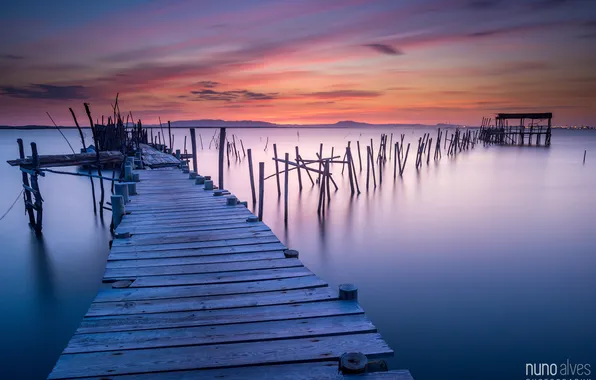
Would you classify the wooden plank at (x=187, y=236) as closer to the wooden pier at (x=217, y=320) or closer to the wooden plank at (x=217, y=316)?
the wooden pier at (x=217, y=320)

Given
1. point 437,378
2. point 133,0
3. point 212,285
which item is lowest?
point 437,378

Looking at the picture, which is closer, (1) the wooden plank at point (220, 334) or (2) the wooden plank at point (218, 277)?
(1) the wooden plank at point (220, 334)

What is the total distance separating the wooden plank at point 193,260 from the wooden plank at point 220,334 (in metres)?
1.73

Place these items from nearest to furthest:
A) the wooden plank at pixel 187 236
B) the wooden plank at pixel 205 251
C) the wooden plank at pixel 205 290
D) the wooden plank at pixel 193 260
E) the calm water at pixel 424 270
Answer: the wooden plank at pixel 205 290 → the wooden plank at pixel 193 260 → the wooden plank at pixel 205 251 → the wooden plank at pixel 187 236 → the calm water at pixel 424 270

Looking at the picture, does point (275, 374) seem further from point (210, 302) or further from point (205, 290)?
point (205, 290)

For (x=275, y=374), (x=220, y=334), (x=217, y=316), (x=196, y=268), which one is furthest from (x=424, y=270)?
(x=275, y=374)

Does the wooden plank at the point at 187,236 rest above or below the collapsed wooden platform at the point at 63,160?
below

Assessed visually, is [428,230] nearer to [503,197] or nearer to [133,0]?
[503,197]

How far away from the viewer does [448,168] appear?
30.3m

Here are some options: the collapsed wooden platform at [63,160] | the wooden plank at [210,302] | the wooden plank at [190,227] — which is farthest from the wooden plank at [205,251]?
the collapsed wooden platform at [63,160]

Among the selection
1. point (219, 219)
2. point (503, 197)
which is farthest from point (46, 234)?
point (503, 197)

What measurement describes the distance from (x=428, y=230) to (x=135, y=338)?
1168cm

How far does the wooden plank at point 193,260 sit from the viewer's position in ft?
16.1

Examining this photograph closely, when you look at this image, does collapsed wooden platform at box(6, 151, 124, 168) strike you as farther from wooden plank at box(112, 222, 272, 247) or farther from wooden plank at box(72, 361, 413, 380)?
wooden plank at box(72, 361, 413, 380)
